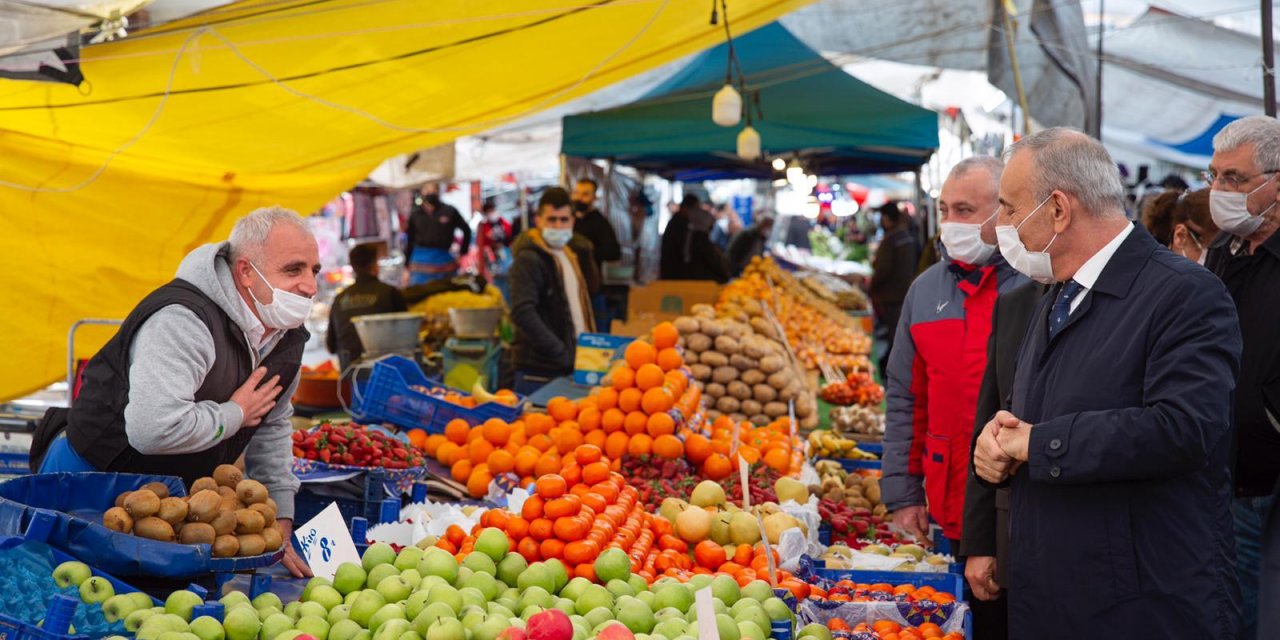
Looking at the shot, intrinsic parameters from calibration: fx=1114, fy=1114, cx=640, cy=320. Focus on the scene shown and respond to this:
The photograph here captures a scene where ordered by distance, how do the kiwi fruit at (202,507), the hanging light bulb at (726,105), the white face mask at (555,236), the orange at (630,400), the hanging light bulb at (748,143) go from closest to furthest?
1. the kiwi fruit at (202,507)
2. the orange at (630,400)
3. the white face mask at (555,236)
4. the hanging light bulb at (726,105)
5. the hanging light bulb at (748,143)

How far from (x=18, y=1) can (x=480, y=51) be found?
2.40 meters

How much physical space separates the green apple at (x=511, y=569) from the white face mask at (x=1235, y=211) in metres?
2.42

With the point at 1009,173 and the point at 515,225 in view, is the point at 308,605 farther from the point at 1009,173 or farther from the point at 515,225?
the point at 515,225

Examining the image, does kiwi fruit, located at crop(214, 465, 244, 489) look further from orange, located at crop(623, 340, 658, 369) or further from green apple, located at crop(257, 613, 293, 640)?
orange, located at crop(623, 340, 658, 369)

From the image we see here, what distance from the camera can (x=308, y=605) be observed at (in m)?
2.53

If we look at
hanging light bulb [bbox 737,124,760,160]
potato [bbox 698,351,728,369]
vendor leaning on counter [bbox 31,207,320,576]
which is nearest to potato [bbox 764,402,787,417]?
potato [bbox 698,351,728,369]

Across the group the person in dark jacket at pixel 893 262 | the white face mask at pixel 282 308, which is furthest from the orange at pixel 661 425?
the person in dark jacket at pixel 893 262

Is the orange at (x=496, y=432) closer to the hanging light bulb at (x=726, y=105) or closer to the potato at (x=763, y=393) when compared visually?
the potato at (x=763, y=393)

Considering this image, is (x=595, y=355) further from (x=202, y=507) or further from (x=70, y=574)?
(x=70, y=574)

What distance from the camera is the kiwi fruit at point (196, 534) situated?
A: 2676 mm

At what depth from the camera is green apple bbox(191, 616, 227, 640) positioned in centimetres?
231

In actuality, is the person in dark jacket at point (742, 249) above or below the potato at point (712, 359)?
above

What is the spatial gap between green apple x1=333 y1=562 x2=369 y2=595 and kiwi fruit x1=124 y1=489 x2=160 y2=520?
46 cm

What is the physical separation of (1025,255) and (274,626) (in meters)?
1.92
